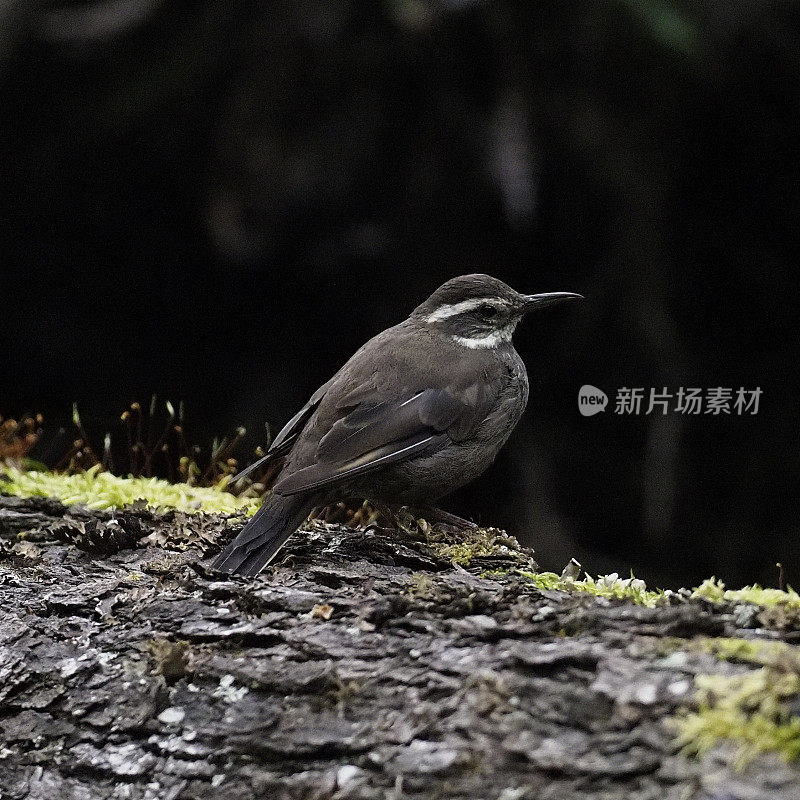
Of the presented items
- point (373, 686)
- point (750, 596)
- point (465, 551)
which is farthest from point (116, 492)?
point (750, 596)

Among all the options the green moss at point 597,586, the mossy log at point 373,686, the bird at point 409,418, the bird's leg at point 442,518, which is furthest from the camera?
the bird's leg at point 442,518

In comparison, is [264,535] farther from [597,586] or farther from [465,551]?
[597,586]

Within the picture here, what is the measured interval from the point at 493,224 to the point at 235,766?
501 centimetres

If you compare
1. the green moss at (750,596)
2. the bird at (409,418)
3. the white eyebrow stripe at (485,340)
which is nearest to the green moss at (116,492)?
the bird at (409,418)

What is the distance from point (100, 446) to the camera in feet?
20.5

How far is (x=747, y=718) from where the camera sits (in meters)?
2.72

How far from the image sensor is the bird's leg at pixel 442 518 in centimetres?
480

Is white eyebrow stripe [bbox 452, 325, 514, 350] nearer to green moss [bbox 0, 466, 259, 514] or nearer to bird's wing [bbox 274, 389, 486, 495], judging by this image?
bird's wing [bbox 274, 389, 486, 495]

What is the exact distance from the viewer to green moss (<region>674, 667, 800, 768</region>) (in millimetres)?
2633

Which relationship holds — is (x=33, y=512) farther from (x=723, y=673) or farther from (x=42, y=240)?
(x=42, y=240)

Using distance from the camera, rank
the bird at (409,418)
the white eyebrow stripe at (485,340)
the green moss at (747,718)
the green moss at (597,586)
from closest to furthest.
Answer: the green moss at (747,718) < the green moss at (597,586) < the bird at (409,418) < the white eyebrow stripe at (485,340)

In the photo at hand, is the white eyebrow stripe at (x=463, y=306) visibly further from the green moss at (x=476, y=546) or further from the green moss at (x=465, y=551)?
the green moss at (x=465, y=551)

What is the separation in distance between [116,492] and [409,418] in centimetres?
171

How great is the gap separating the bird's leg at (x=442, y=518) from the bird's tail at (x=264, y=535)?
32.9 inches
